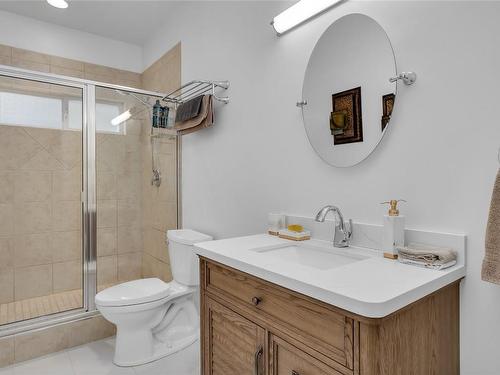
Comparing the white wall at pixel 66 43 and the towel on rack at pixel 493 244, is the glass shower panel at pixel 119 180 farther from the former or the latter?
the towel on rack at pixel 493 244

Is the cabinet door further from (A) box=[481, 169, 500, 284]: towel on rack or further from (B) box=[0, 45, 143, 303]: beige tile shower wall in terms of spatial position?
(B) box=[0, 45, 143, 303]: beige tile shower wall

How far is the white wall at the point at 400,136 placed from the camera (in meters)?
0.99

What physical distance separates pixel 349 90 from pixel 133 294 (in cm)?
170

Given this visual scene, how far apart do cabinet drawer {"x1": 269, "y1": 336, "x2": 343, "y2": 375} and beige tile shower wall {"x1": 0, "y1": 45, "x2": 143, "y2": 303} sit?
194 centimetres

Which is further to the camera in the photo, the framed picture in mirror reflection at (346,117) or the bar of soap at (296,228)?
the bar of soap at (296,228)

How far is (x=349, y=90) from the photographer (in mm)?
1350

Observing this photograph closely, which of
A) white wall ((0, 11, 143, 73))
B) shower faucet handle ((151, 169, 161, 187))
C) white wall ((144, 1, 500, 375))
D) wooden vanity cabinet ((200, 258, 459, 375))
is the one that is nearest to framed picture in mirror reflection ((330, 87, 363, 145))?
white wall ((144, 1, 500, 375))

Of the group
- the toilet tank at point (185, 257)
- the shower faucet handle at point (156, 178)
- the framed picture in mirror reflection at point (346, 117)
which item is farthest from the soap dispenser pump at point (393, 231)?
the shower faucet handle at point (156, 178)

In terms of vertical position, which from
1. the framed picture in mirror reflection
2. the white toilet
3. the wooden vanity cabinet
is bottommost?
the white toilet

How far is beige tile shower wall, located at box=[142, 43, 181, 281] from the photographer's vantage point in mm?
2662

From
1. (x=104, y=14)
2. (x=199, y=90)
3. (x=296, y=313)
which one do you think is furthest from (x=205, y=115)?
(x=104, y=14)

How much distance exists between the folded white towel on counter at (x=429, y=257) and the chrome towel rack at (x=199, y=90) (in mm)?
1416

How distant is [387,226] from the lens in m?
1.13

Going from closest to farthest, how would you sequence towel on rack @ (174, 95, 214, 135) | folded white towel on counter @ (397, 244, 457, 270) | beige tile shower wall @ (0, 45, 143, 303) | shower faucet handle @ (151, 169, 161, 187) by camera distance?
folded white towel on counter @ (397, 244, 457, 270), towel on rack @ (174, 95, 214, 135), beige tile shower wall @ (0, 45, 143, 303), shower faucet handle @ (151, 169, 161, 187)
